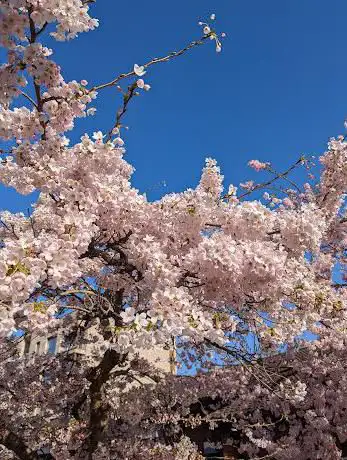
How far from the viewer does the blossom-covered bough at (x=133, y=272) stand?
4.45 m

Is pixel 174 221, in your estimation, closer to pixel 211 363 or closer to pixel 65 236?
pixel 65 236

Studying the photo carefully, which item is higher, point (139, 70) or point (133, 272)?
point (139, 70)

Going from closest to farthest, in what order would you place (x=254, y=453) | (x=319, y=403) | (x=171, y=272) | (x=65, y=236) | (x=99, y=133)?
(x=65, y=236)
(x=171, y=272)
(x=99, y=133)
(x=319, y=403)
(x=254, y=453)

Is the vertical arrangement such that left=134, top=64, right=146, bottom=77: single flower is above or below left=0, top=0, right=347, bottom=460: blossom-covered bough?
above

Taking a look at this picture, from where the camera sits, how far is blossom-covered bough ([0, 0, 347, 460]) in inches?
175

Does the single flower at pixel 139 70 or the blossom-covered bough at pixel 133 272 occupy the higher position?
the single flower at pixel 139 70

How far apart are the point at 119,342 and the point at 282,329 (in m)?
3.37

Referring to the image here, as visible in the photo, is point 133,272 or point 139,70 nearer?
point 139,70

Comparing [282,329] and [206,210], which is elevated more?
[206,210]

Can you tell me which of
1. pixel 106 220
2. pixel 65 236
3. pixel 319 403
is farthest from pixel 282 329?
pixel 319 403

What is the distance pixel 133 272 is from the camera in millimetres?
8203

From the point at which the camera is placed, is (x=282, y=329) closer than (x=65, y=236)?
No

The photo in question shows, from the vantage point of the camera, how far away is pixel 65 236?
183 inches

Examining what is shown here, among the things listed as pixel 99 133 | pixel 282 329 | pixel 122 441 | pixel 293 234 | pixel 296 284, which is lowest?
pixel 122 441
